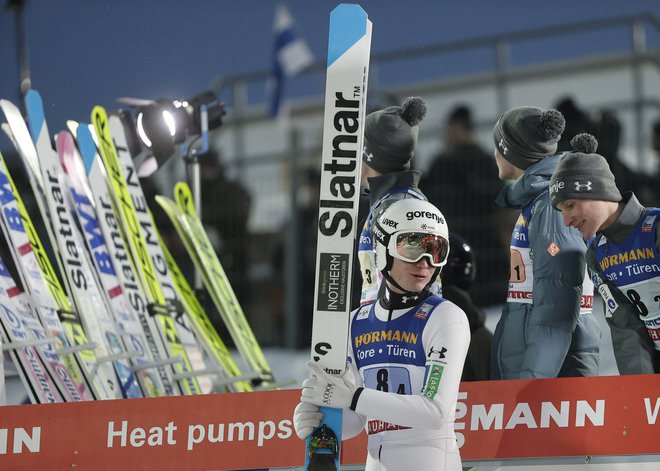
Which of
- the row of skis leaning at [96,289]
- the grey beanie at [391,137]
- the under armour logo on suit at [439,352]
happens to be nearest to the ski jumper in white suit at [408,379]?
the under armour logo on suit at [439,352]

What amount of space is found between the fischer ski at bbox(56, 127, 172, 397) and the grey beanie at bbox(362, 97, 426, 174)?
175 centimetres

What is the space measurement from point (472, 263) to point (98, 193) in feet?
6.74

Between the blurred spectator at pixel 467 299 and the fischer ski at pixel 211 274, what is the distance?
1.53 metres

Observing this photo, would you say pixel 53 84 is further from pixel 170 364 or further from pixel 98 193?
pixel 170 364

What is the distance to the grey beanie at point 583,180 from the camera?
427 cm

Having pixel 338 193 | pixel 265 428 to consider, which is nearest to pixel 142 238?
pixel 265 428

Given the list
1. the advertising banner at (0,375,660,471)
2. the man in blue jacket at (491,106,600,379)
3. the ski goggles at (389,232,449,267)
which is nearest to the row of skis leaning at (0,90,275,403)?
the advertising banner at (0,375,660,471)

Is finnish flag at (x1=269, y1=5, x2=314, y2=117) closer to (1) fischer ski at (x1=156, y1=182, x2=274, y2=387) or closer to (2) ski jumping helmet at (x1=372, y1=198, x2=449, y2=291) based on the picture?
(1) fischer ski at (x1=156, y1=182, x2=274, y2=387)

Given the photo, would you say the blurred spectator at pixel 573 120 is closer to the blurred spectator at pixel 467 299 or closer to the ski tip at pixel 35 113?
the blurred spectator at pixel 467 299

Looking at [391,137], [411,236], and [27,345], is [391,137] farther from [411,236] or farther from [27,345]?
[27,345]

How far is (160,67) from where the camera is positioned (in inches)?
338

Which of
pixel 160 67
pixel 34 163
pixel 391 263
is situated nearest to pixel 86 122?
pixel 34 163

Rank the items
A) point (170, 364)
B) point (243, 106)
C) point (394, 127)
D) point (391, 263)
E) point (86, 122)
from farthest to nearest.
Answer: point (243, 106) < point (86, 122) < point (170, 364) < point (394, 127) < point (391, 263)

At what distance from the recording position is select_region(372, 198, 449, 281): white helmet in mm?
3855
